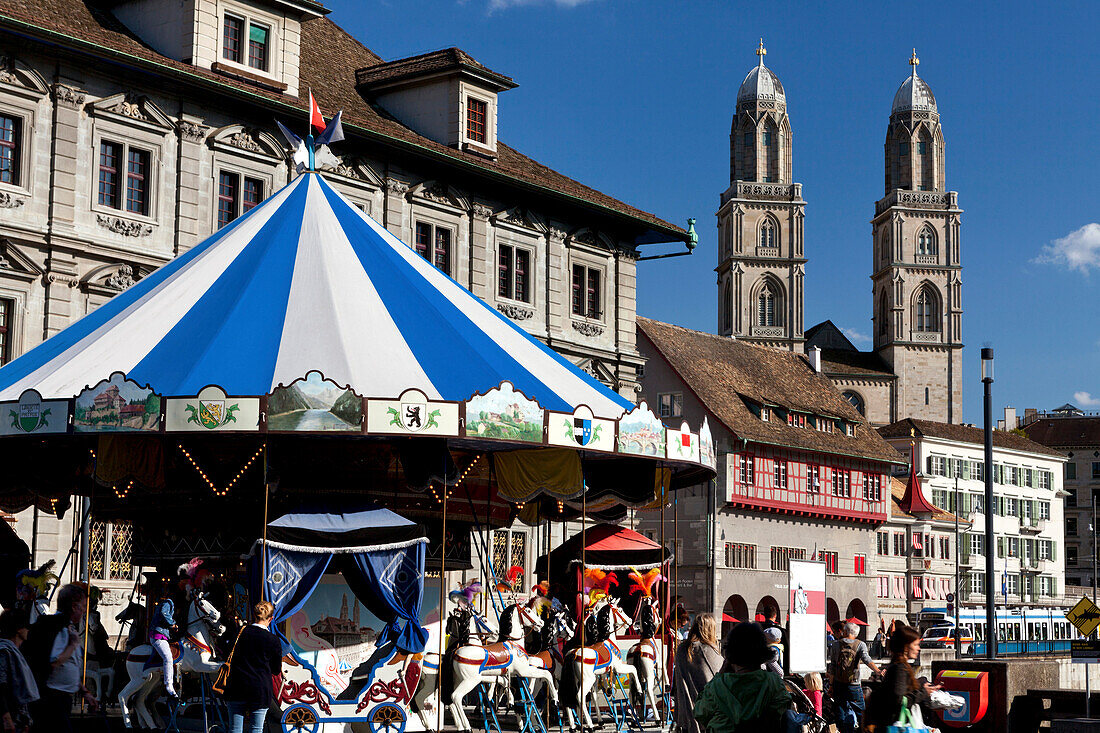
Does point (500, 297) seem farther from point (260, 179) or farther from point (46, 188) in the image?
point (46, 188)

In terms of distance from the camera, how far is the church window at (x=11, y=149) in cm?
2819

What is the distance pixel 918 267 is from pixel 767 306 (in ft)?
40.9

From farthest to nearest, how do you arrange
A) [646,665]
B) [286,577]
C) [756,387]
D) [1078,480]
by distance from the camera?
[1078,480] → [756,387] → [646,665] → [286,577]

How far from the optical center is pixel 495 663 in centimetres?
1730

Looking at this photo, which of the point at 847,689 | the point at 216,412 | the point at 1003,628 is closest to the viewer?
the point at 847,689

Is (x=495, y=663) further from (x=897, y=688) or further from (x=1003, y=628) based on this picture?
(x=1003, y=628)

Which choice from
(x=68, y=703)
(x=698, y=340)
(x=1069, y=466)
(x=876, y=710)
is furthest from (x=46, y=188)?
(x=1069, y=466)

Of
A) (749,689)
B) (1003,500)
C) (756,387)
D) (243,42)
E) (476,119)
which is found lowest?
(749,689)

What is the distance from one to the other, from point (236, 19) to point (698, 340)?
38501mm

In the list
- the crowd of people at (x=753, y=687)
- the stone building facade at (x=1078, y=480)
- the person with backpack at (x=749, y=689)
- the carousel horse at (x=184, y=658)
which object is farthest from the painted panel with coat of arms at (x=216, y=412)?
the stone building facade at (x=1078, y=480)

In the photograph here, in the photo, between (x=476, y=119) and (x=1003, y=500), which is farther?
(x=1003, y=500)

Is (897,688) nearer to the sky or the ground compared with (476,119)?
nearer to the ground

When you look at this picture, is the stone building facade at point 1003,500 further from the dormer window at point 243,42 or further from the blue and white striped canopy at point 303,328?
the blue and white striped canopy at point 303,328

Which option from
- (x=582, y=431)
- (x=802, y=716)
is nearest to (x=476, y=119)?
(x=582, y=431)
